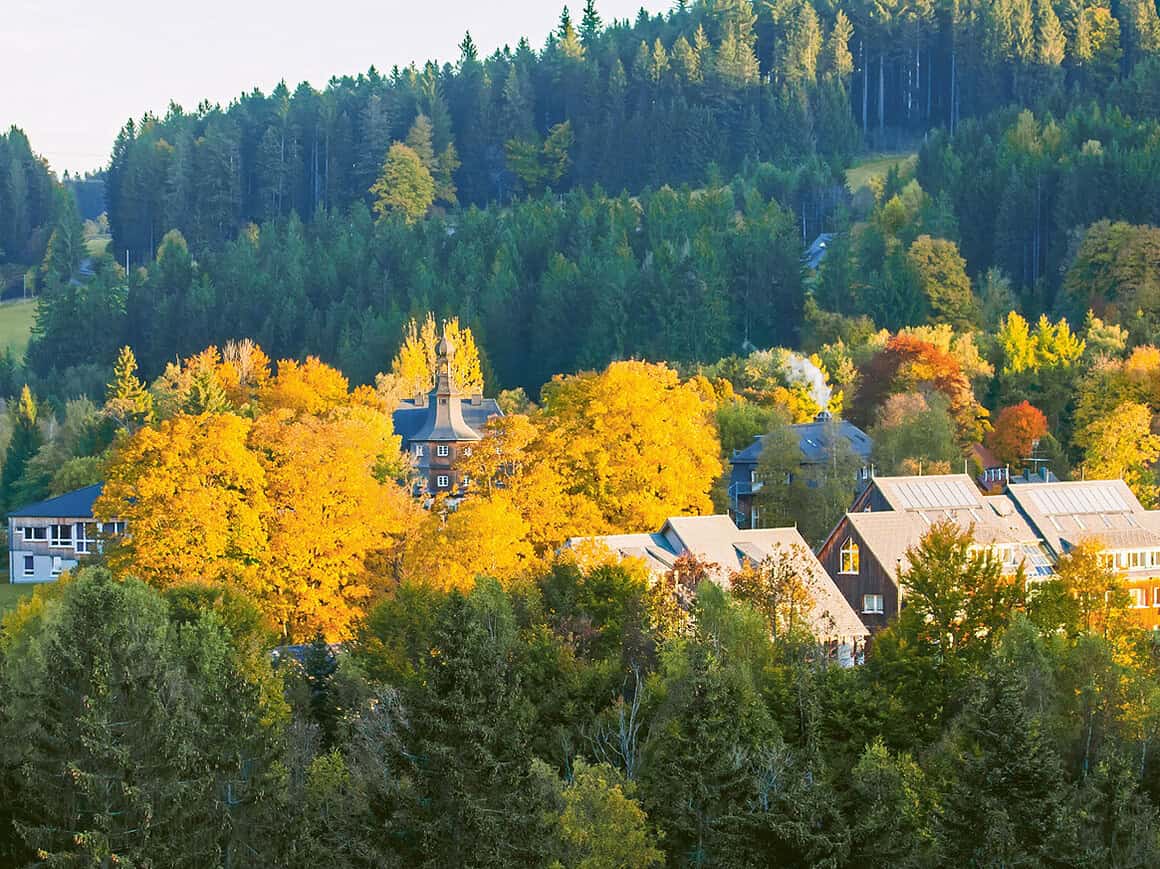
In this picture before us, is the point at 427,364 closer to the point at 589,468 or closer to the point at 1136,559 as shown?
the point at 589,468

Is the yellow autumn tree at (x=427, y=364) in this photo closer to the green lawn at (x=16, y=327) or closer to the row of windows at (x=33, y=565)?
the row of windows at (x=33, y=565)

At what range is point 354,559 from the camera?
72188 mm

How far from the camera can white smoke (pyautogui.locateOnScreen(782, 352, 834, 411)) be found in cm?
10756

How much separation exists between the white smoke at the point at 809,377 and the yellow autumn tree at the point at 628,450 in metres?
30.5

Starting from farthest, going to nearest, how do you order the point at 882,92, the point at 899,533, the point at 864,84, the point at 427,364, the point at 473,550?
1. the point at 864,84
2. the point at 882,92
3. the point at 427,364
4. the point at 899,533
5. the point at 473,550

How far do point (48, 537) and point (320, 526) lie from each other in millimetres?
29859

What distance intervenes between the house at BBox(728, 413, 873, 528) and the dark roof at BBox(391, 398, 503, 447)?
18481 millimetres

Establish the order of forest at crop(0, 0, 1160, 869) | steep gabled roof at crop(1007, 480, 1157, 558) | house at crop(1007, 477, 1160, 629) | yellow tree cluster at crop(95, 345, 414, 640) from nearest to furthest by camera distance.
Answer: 1. forest at crop(0, 0, 1160, 869)
2. yellow tree cluster at crop(95, 345, 414, 640)
3. house at crop(1007, 477, 1160, 629)
4. steep gabled roof at crop(1007, 480, 1157, 558)

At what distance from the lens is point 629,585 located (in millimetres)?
61406

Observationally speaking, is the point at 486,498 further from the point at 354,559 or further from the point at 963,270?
the point at 963,270

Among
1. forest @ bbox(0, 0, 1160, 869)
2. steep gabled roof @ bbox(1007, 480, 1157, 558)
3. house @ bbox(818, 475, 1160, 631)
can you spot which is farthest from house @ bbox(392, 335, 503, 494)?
steep gabled roof @ bbox(1007, 480, 1157, 558)

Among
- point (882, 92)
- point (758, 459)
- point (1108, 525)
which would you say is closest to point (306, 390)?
point (758, 459)

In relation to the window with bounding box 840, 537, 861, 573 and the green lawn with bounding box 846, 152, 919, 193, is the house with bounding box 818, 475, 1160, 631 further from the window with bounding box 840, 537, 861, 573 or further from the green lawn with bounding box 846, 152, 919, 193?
the green lawn with bounding box 846, 152, 919, 193

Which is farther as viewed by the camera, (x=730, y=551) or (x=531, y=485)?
(x=531, y=485)
